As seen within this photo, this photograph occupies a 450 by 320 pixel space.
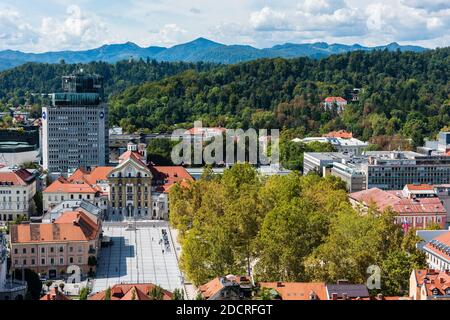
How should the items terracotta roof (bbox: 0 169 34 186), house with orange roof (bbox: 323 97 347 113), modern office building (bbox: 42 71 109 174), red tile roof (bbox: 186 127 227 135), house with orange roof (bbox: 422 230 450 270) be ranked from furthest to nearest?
house with orange roof (bbox: 323 97 347 113) < red tile roof (bbox: 186 127 227 135) < modern office building (bbox: 42 71 109 174) < terracotta roof (bbox: 0 169 34 186) < house with orange roof (bbox: 422 230 450 270)

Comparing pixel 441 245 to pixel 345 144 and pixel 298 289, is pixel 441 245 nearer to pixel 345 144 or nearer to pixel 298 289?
pixel 298 289

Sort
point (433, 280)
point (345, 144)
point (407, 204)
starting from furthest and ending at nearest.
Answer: point (345, 144) → point (407, 204) → point (433, 280)

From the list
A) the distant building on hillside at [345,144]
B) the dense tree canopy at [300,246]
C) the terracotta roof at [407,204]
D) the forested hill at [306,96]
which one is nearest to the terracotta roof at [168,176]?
the terracotta roof at [407,204]

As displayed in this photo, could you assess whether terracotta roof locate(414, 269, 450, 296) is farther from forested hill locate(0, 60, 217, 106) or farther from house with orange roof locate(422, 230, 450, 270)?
forested hill locate(0, 60, 217, 106)

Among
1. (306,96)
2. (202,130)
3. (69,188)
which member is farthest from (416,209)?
(306,96)

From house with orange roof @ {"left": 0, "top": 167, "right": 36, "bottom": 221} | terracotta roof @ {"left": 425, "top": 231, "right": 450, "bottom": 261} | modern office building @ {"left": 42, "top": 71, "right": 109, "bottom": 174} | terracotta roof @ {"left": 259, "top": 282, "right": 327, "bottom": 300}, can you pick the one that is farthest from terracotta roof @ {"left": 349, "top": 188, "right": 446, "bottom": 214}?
modern office building @ {"left": 42, "top": 71, "right": 109, "bottom": 174}

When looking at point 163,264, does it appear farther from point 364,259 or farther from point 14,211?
point 14,211

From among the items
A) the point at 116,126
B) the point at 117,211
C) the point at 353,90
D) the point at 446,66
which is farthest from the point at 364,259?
the point at 446,66
